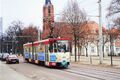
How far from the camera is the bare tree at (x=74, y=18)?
52.8 meters

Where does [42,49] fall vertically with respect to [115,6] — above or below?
below

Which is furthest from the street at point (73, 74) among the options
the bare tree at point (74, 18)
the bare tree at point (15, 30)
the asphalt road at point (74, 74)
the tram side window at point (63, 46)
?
the bare tree at point (15, 30)

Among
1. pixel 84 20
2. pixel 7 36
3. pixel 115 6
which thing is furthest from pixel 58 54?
pixel 7 36

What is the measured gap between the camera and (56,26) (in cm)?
7038

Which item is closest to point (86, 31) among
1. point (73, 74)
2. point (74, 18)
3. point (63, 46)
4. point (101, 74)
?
point (74, 18)

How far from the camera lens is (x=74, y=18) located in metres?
54.3

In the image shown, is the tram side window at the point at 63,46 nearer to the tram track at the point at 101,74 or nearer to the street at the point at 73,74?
the street at the point at 73,74

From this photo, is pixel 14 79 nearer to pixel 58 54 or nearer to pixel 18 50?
pixel 58 54

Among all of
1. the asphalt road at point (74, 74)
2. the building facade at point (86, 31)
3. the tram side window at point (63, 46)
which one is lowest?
the asphalt road at point (74, 74)

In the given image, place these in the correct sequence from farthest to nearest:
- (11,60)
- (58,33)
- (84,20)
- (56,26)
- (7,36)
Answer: (7,36) → (56,26) → (58,33) → (84,20) → (11,60)

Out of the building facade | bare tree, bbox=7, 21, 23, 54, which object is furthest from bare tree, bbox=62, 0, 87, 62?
bare tree, bbox=7, 21, 23, 54

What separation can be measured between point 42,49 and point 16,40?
87.6 m

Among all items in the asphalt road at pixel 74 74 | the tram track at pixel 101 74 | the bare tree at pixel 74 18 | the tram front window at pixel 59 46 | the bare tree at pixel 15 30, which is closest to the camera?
the tram track at pixel 101 74

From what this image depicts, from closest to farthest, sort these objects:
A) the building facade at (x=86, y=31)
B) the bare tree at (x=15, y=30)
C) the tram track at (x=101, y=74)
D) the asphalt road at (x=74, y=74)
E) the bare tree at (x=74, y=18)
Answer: the tram track at (x=101, y=74) → the asphalt road at (x=74, y=74) → the bare tree at (x=74, y=18) → the building facade at (x=86, y=31) → the bare tree at (x=15, y=30)
